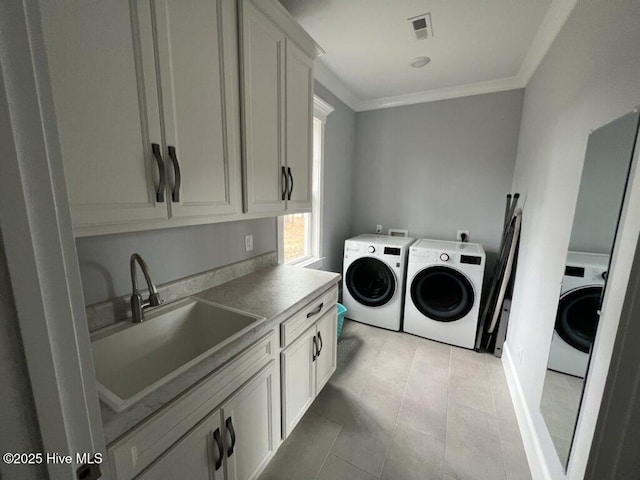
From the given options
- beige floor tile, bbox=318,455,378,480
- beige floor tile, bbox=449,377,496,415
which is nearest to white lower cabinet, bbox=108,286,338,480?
beige floor tile, bbox=318,455,378,480

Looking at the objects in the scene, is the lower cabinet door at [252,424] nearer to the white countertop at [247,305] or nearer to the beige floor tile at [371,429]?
the white countertop at [247,305]

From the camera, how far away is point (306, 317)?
1.50 meters

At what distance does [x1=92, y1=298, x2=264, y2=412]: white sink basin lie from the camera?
1013 mm

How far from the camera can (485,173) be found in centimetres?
288

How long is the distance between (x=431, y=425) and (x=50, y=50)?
2474 millimetres

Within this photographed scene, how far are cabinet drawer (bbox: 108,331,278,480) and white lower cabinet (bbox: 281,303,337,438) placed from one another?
Result: 0.27m

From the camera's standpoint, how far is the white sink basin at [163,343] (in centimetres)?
101

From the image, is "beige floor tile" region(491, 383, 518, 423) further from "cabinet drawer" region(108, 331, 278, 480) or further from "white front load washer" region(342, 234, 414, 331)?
"cabinet drawer" region(108, 331, 278, 480)

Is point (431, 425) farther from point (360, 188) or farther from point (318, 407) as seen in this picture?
point (360, 188)

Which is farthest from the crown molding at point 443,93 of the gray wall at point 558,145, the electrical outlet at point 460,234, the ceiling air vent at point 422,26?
the electrical outlet at point 460,234

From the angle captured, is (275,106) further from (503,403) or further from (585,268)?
(503,403)

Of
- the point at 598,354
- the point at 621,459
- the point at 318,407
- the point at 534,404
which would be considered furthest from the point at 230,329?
the point at 534,404

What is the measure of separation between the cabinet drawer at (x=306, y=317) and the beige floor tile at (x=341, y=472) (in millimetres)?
743

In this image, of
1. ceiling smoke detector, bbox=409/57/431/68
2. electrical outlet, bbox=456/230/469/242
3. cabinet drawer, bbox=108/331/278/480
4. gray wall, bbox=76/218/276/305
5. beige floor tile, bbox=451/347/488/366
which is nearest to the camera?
cabinet drawer, bbox=108/331/278/480
